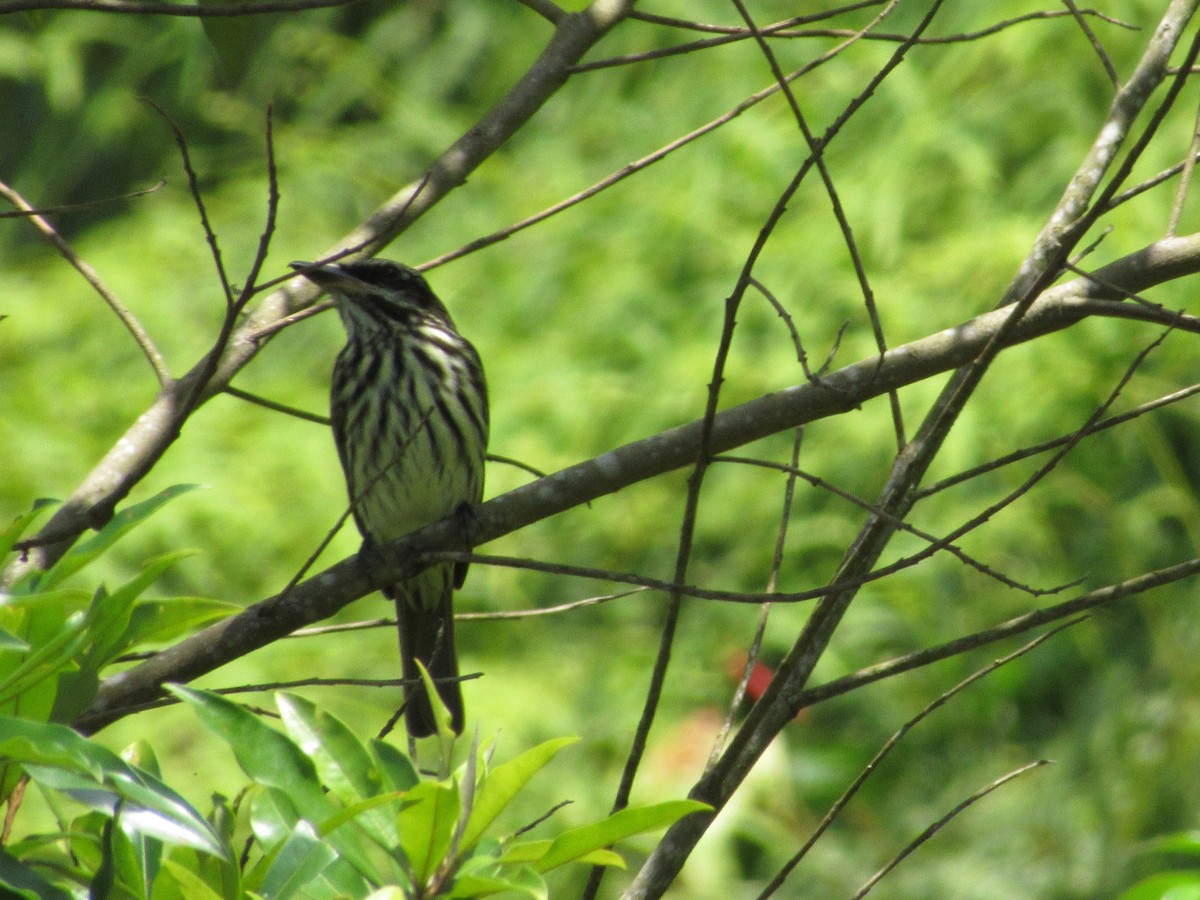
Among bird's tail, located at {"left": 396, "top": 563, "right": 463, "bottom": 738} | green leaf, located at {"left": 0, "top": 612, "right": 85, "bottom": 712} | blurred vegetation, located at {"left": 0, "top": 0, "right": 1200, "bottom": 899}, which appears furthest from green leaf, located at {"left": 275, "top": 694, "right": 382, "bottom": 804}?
blurred vegetation, located at {"left": 0, "top": 0, "right": 1200, "bottom": 899}

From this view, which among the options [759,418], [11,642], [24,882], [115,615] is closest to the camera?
[11,642]

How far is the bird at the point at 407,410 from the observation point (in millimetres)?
4066

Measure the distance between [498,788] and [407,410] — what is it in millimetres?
2422

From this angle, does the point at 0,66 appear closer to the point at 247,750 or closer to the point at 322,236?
the point at 322,236

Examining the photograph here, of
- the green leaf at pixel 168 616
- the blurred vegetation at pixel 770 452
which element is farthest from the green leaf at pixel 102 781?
the blurred vegetation at pixel 770 452

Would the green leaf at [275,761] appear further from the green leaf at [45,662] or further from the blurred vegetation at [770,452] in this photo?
the blurred vegetation at [770,452]

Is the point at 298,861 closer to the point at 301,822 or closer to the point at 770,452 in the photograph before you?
the point at 301,822

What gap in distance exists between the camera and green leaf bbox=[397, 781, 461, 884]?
1619mm

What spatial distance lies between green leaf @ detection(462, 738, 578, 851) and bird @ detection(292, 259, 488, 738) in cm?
227

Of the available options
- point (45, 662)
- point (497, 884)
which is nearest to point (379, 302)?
point (45, 662)

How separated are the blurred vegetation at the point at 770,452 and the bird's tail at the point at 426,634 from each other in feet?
2.49

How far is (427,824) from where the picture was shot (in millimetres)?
1655

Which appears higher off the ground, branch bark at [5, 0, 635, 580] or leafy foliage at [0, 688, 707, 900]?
branch bark at [5, 0, 635, 580]

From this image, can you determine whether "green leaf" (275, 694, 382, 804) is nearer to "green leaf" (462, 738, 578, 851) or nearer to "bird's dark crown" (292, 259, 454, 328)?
"green leaf" (462, 738, 578, 851)
